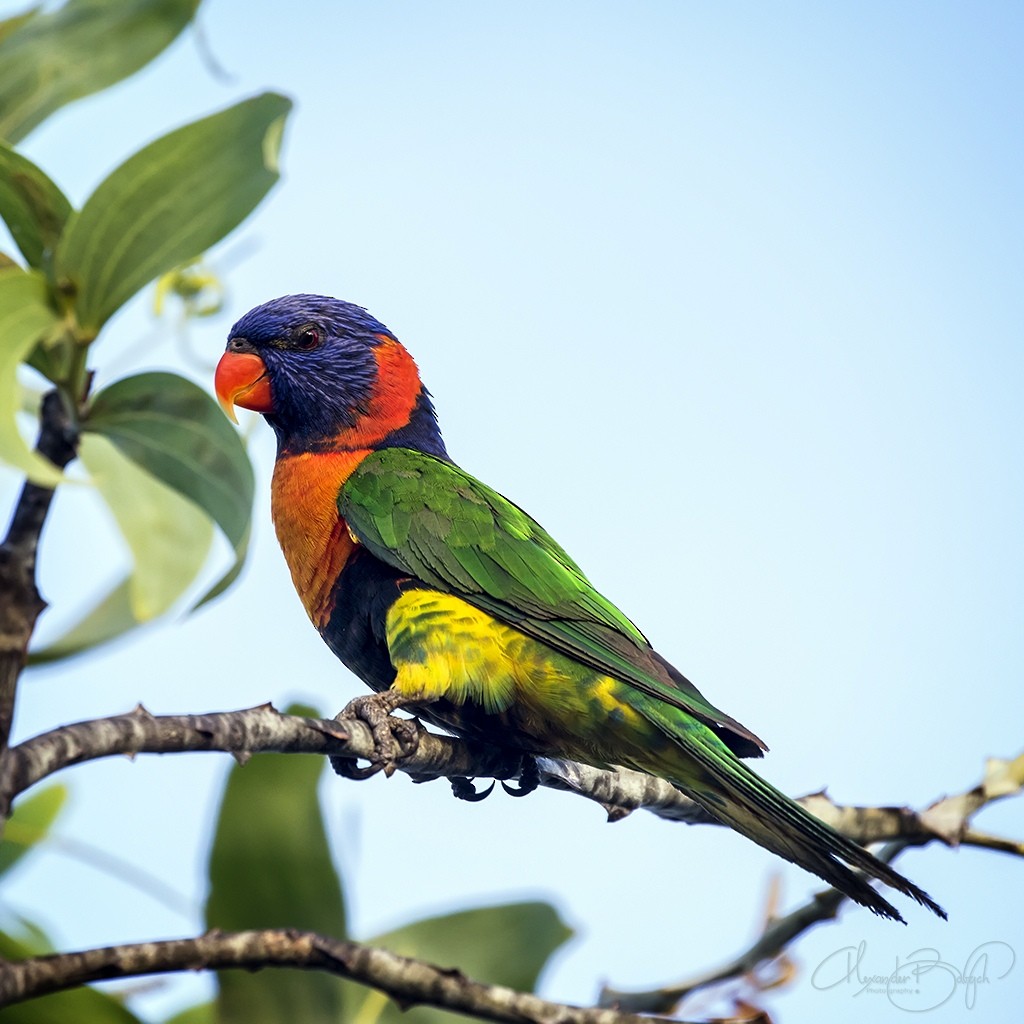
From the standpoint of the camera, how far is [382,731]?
7.98ft

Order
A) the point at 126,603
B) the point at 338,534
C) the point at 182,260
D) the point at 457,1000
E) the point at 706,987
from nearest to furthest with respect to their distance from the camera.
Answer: the point at 457,1000 < the point at 182,260 < the point at 706,987 < the point at 126,603 < the point at 338,534

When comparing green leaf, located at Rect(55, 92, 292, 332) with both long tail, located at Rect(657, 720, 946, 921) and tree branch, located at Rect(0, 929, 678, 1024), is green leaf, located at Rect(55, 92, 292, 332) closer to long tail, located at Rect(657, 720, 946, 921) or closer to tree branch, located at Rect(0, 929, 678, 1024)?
tree branch, located at Rect(0, 929, 678, 1024)

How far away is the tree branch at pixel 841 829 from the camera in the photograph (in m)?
2.29

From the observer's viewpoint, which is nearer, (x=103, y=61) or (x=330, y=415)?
(x=103, y=61)

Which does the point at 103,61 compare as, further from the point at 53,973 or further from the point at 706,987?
the point at 706,987

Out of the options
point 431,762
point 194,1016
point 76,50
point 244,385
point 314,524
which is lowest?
point 194,1016

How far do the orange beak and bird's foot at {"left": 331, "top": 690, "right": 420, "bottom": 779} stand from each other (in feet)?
3.99

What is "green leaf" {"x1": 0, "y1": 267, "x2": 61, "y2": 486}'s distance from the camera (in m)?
1.74

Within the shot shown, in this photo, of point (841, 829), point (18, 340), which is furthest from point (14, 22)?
point (841, 829)

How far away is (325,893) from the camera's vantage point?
6.61 ft

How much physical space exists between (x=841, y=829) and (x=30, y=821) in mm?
1874

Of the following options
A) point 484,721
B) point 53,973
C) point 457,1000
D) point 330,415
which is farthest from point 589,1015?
point 330,415

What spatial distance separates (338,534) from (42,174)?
3.89 feet

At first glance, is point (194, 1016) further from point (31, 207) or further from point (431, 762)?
point (31, 207)
